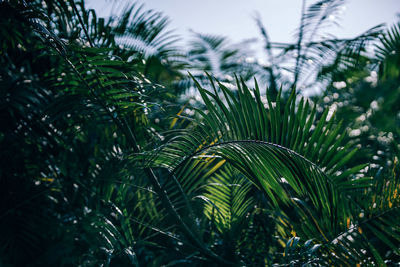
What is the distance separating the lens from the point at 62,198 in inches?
62.4

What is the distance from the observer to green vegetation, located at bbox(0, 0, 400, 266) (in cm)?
96

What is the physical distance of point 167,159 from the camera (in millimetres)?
1104

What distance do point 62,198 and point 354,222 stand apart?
1.48m

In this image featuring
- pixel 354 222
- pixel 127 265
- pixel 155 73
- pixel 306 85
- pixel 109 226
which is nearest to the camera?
pixel 354 222

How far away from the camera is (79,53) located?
3.61 ft

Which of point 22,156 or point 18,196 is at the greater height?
point 22,156

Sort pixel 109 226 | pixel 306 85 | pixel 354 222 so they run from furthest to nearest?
pixel 306 85 < pixel 109 226 < pixel 354 222

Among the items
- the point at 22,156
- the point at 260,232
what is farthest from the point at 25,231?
the point at 260,232

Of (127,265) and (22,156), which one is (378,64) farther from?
(22,156)

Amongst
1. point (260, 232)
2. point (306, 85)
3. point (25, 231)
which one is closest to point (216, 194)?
point (260, 232)

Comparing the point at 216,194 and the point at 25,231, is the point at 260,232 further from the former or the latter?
the point at 25,231

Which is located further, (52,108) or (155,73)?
(155,73)

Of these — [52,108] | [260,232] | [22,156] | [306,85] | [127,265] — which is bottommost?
[127,265]

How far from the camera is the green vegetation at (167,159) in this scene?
3.16ft
